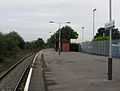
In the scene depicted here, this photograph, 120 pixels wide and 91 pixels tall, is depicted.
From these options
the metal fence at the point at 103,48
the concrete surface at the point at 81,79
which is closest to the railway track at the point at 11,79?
the concrete surface at the point at 81,79

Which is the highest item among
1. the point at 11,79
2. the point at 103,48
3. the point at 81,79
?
the point at 103,48

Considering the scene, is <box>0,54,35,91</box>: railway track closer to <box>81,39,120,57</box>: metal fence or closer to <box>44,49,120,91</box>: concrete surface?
<box>44,49,120,91</box>: concrete surface

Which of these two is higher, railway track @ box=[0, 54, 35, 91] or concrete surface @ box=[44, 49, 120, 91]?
concrete surface @ box=[44, 49, 120, 91]

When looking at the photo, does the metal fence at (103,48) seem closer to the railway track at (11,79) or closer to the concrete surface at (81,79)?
the concrete surface at (81,79)

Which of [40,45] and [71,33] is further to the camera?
[40,45]

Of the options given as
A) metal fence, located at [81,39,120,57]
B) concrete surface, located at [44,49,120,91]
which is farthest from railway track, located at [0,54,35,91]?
metal fence, located at [81,39,120,57]

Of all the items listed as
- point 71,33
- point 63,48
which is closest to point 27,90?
point 63,48

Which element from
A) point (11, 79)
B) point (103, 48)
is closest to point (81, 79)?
point (11, 79)

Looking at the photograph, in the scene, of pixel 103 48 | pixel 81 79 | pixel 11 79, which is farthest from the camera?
pixel 103 48

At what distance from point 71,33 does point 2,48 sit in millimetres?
95489

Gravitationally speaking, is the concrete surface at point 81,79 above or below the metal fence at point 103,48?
below

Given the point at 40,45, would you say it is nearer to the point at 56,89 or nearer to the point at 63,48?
the point at 63,48

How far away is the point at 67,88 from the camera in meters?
14.8

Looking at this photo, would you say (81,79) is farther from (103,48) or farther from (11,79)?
(103,48)
